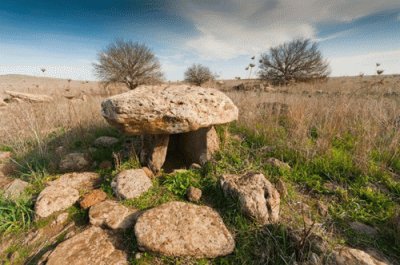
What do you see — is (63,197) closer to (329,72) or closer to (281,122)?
(281,122)

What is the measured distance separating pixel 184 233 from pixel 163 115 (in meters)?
1.32

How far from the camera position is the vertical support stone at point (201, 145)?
9.76 feet

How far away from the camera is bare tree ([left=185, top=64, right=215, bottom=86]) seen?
19203 mm

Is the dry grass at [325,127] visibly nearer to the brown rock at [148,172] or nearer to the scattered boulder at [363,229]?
the scattered boulder at [363,229]

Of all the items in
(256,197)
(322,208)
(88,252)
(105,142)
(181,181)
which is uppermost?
(105,142)

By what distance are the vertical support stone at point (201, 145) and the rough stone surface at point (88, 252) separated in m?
1.56

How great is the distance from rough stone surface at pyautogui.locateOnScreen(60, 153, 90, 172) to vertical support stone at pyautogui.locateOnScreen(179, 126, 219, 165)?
67.4 inches

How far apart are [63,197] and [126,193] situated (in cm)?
80

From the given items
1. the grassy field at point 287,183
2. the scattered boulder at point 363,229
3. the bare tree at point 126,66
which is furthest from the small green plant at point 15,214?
the bare tree at point 126,66

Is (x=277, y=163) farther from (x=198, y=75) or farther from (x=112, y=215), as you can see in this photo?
(x=198, y=75)

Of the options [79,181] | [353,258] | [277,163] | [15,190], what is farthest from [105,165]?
[353,258]

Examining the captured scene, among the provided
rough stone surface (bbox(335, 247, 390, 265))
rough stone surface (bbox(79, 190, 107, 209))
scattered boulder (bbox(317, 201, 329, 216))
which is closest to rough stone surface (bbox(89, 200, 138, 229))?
rough stone surface (bbox(79, 190, 107, 209))

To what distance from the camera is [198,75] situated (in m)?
19.3

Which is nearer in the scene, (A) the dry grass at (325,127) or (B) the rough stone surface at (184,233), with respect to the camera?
(B) the rough stone surface at (184,233)
